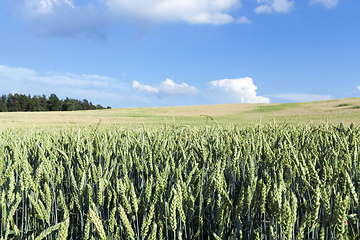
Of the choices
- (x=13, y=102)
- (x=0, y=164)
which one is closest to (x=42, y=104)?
(x=13, y=102)

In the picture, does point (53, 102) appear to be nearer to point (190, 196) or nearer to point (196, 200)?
point (196, 200)

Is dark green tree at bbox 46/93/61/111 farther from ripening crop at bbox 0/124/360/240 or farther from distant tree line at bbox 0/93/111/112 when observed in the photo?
ripening crop at bbox 0/124/360/240

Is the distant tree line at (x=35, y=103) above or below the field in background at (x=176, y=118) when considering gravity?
above

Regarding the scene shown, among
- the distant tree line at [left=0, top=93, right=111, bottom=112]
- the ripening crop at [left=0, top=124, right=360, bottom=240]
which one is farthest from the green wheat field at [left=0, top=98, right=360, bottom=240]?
the distant tree line at [left=0, top=93, right=111, bottom=112]

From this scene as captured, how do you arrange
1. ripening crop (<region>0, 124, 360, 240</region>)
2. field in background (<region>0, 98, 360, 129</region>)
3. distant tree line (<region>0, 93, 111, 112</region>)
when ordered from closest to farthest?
ripening crop (<region>0, 124, 360, 240</region>), field in background (<region>0, 98, 360, 129</region>), distant tree line (<region>0, 93, 111, 112</region>)

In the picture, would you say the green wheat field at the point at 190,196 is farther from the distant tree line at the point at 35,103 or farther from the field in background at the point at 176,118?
the distant tree line at the point at 35,103

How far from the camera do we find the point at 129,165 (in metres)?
1.59

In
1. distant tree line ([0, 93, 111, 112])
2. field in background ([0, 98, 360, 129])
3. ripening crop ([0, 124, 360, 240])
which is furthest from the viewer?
distant tree line ([0, 93, 111, 112])

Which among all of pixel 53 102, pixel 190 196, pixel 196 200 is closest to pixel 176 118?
pixel 196 200

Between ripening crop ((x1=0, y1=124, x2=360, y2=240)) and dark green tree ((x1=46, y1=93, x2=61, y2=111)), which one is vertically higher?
dark green tree ((x1=46, y1=93, x2=61, y2=111))

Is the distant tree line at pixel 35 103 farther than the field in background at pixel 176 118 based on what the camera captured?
Yes

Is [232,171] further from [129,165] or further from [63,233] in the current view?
[63,233]

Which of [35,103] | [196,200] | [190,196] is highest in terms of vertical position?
[35,103]

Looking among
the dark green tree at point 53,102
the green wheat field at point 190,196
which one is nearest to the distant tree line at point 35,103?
the dark green tree at point 53,102
